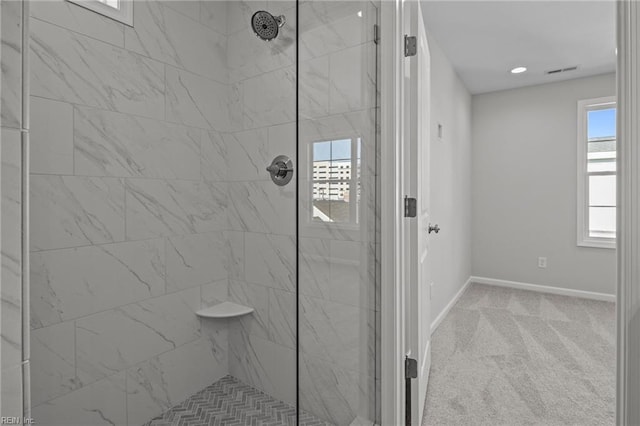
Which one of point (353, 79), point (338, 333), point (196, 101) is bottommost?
point (338, 333)

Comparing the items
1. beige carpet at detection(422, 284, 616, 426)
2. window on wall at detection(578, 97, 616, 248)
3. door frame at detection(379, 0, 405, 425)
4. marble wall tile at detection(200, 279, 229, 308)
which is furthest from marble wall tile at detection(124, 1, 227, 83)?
window on wall at detection(578, 97, 616, 248)

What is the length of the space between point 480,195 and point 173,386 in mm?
4220

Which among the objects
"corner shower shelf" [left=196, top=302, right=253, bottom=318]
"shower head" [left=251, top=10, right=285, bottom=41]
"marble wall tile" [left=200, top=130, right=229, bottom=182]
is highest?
"shower head" [left=251, top=10, right=285, bottom=41]

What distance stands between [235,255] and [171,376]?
0.75 metres

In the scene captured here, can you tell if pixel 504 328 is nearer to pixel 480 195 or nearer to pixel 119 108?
pixel 480 195

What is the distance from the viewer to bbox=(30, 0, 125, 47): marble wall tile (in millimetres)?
1386

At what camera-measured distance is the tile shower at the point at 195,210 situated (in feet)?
4.50

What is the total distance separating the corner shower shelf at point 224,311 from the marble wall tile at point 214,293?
0.03 metres

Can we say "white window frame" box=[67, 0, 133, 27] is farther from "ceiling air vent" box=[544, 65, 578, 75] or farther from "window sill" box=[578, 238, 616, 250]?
"window sill" box=[578, 238, 616, 250]

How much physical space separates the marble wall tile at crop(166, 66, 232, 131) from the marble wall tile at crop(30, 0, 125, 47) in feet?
0.96

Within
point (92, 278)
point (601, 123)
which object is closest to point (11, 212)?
point (92, 278)

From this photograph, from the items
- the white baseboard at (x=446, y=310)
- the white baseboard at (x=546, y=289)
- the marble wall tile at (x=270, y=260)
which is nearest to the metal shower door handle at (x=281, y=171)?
the marble wall tile at (x=270, y=260)

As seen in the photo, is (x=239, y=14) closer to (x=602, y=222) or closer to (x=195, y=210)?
(x=195, y=210)

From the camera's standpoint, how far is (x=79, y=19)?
1.49 m
